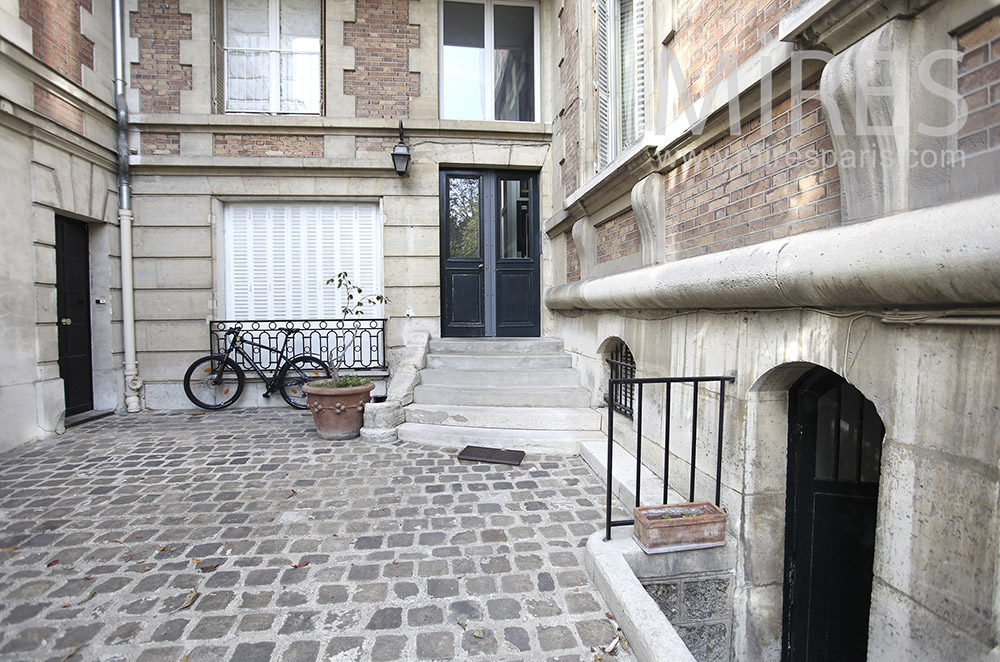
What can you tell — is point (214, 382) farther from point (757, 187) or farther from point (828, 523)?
point (828, 523)

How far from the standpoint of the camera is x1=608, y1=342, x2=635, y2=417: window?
4467 mm

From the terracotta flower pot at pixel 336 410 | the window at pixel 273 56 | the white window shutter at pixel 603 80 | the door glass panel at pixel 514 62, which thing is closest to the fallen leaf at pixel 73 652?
the terracotta flower pot at pixel 336 410

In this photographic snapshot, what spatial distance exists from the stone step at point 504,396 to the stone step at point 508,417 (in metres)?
0.09

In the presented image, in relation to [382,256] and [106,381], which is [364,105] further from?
[106,381]

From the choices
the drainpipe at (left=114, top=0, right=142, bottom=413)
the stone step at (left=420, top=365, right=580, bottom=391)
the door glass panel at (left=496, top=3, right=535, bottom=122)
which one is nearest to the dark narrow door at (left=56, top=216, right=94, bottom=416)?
the drainpipe at (left=114, top=0, right=142, bottom=413)

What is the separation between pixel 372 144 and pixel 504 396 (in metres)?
4.45

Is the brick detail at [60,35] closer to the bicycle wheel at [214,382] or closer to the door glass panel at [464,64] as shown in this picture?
the bicycle wheel at [214,382]

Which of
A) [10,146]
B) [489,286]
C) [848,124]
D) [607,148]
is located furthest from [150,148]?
[848,124]

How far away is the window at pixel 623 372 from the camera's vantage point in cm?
447

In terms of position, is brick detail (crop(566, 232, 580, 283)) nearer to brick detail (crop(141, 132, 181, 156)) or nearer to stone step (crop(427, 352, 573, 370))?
stone step (crop(427, 352, 573, 370))

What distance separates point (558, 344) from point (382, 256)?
3043 millimetres

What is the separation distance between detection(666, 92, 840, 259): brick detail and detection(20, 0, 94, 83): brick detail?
23.7 ft

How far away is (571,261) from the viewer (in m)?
6.21

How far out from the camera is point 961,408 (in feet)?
5.07
